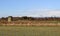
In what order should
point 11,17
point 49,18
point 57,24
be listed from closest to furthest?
point 57,24 < point 11,17 < point 49,18

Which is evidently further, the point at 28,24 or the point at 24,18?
the point at 24,18

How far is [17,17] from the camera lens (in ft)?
90.1

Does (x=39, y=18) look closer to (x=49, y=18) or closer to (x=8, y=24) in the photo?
(x=49, y=18)

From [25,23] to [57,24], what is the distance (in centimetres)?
372

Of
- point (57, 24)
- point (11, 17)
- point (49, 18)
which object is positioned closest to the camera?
point (57, 24)

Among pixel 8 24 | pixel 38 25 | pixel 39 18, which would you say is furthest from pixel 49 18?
pixel 8 24

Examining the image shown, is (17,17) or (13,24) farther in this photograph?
(17,17)

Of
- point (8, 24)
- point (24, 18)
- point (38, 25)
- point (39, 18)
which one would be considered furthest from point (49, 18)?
point (8, 24)

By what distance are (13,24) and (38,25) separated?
9.58ft

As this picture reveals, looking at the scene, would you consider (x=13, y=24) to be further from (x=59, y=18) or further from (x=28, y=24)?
(x=59, y=18)

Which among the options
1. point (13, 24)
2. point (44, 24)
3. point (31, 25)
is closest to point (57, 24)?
point (44, 24)

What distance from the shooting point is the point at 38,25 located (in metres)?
22.2

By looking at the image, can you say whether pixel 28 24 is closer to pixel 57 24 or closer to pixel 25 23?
pixel 25 23

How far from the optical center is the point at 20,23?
2239cm
